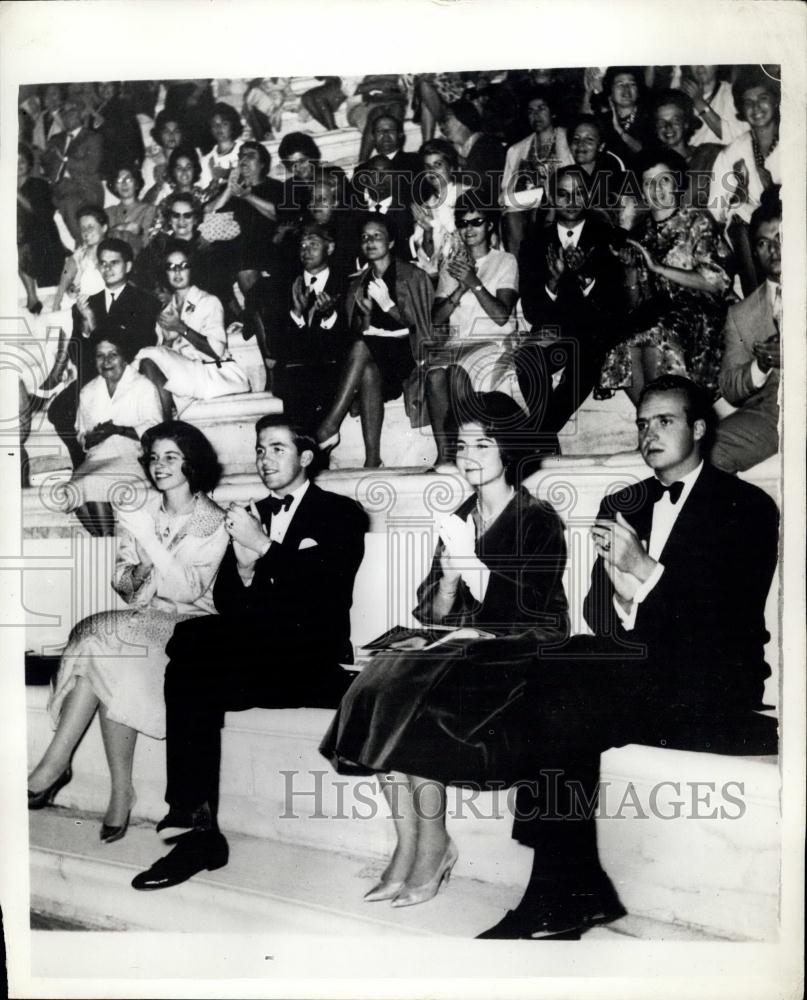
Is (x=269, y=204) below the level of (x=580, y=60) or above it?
below

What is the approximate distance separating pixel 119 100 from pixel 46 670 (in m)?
2.33

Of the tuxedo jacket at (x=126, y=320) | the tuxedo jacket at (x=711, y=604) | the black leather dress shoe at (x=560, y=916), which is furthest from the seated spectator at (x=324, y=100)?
the black leather dress shoe at (x=560, y=916)

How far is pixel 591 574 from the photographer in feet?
12.4

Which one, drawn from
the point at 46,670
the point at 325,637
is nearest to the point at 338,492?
the point at 325,637

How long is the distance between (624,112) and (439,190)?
31.3 inches

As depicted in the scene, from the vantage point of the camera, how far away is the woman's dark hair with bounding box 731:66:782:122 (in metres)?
3.77

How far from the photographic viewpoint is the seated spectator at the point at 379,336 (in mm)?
3809

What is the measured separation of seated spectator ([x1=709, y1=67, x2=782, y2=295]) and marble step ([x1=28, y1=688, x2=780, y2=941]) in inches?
79.5

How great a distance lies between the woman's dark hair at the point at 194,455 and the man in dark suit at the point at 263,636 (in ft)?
0.61

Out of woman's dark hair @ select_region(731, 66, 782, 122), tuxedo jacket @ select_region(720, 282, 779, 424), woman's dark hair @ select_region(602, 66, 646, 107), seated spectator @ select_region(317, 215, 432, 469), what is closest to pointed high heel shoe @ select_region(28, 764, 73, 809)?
seated spectator @ select_region(317, 215, 432, 469)

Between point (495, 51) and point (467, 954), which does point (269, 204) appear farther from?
point (467, 954)

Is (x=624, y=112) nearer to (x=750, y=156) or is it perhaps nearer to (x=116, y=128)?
(x=750, y=156)

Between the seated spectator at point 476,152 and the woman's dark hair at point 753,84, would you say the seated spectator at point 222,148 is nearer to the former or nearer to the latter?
the seated spectator at point 476,152

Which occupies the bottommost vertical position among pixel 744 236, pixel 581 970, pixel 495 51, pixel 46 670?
pixel 581 970
